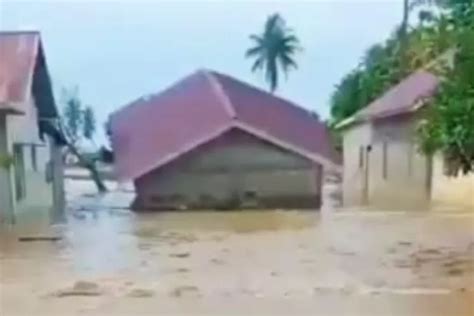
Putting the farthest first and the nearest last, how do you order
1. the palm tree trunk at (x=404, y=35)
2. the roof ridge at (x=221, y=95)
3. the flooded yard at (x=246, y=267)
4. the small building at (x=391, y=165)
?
the roof ridge at (x=221, y=95) < the small building at (x=391, y=165) < the palm tree trunk at (x=404, y=35) < the flooded yard at (x=246, y=267)

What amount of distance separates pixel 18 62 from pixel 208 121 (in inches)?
135

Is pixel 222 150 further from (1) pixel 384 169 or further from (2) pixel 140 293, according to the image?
(2) pixel 140 293

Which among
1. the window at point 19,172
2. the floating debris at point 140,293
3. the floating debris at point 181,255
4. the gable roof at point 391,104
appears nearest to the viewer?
the floating debris at point 140,293

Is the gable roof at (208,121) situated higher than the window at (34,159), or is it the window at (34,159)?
the gable roof at (208,121)

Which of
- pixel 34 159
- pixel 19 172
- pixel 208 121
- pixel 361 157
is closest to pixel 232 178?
pixel 208 121

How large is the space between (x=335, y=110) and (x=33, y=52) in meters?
4.37

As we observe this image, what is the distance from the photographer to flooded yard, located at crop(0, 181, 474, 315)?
5590 millimetres

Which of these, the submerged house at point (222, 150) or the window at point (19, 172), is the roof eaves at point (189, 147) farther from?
the window at point (19, 172)

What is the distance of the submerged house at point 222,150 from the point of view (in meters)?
13.6

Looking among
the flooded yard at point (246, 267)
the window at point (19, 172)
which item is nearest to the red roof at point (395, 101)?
the flooded yard at point (246, 267)

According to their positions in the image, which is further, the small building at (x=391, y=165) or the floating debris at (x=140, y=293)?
the small building at (x=391, y=165)

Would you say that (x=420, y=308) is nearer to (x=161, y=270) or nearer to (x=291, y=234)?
(x=161, y=270)

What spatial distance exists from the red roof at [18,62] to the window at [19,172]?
0.86 meters

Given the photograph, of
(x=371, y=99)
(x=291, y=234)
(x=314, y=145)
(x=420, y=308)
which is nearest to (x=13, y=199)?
(x=291, y=234)
